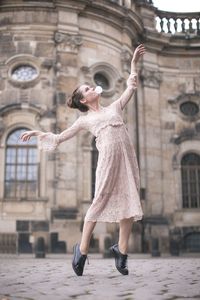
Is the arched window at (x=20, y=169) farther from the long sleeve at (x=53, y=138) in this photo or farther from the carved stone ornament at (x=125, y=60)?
the long sleeve at (x=53, y=138)

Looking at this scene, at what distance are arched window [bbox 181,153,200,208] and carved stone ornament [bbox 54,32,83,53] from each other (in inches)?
275

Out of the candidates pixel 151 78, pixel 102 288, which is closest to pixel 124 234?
pixel 102 288

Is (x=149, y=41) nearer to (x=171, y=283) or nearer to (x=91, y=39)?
(x=91, y=39)

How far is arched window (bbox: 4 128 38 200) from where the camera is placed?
632 inches

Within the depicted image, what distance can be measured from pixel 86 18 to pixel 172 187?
26.0 ft

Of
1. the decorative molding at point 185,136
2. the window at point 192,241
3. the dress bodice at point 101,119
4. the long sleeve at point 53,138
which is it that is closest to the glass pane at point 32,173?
the decorative molding at point 185,136

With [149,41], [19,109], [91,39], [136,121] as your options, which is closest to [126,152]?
[19,109]

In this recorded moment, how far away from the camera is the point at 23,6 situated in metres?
17.1

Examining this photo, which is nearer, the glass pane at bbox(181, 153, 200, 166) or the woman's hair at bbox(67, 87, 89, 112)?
the woman's hair at bbox(67, 87, 89, 112)

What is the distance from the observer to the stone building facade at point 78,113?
15648 millimetres

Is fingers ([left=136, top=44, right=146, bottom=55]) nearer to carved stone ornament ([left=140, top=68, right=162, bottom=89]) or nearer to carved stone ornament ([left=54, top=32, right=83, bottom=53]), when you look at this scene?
carved stone ornament ([left=54, top=32, right=83, bottom=53])

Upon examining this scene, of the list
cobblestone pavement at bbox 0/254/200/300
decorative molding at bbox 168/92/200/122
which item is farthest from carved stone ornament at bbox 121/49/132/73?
cobblestone pavement at bbox 0/254/200/300

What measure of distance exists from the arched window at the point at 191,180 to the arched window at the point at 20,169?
704 cm

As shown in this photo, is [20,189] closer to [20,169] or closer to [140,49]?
[20,169]
